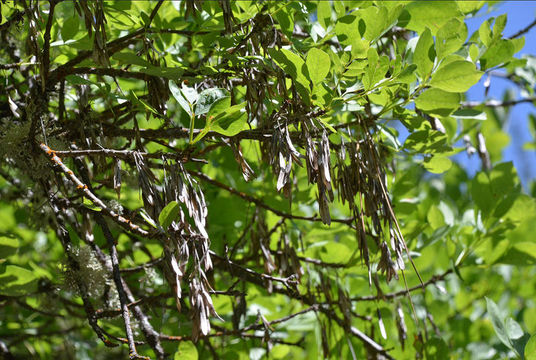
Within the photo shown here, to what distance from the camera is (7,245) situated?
1.12 meters

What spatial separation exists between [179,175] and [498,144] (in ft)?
5.45

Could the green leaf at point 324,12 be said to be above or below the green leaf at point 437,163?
above

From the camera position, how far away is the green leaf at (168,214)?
0.75 metres

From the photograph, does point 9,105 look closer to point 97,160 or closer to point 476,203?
point 97,160

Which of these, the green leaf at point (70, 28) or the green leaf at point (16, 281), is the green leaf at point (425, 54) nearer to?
the green leaf at point (70, 28)

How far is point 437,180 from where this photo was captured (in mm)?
3041

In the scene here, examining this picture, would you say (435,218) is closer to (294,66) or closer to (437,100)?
(437,100)

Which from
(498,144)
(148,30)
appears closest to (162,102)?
(148,30)

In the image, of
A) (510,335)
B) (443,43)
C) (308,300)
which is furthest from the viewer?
(308,300)

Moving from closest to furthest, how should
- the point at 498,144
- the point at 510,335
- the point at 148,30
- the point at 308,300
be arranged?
the point at 148,30, the point at 510,335, the point at 308,300, the point at 498,144

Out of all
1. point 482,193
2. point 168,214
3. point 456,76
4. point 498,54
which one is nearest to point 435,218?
point 482,193

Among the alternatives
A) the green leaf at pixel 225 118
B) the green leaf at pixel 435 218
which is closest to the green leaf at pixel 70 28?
the green leaf at pixel 225 118

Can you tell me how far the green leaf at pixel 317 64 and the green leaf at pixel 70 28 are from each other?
0.45 meters

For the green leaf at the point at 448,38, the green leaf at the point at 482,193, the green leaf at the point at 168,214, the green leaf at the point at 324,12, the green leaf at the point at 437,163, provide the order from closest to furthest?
the green leaf at the point at 168,214 < the green leaf at the point at 448,38 < the green leaf at the point at 324,12 < the green leaf at the point at 437,163 < the green leaf at the point at 482,193
